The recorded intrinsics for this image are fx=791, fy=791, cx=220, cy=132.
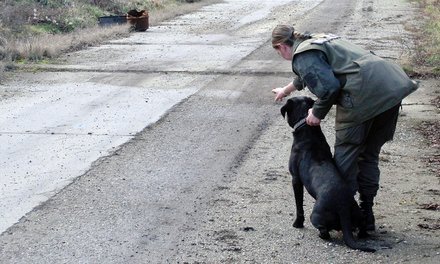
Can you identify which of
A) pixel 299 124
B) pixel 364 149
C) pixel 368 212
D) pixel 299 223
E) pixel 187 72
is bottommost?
pixel 187 72

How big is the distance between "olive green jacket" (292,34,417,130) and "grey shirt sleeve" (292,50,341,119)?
Result: 2 centimetres

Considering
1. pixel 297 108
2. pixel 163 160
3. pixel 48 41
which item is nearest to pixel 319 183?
pixel 297 108

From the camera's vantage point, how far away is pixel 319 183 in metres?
5.76

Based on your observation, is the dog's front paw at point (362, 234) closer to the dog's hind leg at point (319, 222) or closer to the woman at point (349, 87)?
the woman at point (349, 87)

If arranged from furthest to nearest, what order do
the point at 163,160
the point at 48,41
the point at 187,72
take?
the point at 48,41 → the point at 187,72 → the point at 163,160

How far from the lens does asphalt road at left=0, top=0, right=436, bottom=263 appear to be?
5.95 metres

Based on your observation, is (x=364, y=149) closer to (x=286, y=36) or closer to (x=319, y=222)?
(x=319, y=222)

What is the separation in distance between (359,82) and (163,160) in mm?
Answer: 3240

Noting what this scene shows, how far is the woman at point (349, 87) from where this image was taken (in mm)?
5648

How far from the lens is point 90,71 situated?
1427cm

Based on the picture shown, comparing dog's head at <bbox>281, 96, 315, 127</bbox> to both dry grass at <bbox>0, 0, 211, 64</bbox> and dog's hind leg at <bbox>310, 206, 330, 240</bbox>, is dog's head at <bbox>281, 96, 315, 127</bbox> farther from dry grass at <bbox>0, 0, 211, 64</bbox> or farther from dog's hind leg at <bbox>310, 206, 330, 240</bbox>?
dry grass at <bbox>0, 0, 211, 64</bbox>

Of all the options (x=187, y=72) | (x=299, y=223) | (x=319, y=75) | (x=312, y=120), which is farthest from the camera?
(x=187, y=72)

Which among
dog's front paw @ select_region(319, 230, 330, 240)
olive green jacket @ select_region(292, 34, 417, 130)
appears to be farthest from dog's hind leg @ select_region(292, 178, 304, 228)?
olive green jacket @ select_region(292, 34, 417, 130)

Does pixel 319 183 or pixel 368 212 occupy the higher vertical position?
pixel 319 183
